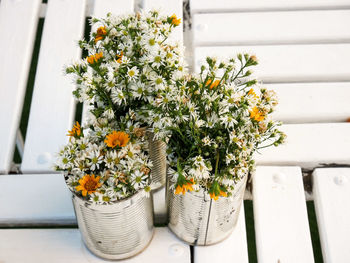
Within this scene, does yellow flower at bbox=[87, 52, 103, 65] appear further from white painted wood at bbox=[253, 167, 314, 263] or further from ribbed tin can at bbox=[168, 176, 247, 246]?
white painted wood at bbox=[253, 167, 314, 263]

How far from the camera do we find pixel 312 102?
1154 millimetres

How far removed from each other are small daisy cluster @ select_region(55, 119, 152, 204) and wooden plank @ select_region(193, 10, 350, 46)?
0.69m

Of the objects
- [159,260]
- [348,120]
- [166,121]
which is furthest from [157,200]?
[348,120]

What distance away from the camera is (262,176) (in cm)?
101

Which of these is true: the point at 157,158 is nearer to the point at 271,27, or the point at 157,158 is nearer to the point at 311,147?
the point at 311,147

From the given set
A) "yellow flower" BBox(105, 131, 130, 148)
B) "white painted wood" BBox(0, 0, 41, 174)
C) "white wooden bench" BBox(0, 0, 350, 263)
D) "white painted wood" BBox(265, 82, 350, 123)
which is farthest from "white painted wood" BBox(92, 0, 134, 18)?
"yellow flower" BBox(105, 131, 130, 148)

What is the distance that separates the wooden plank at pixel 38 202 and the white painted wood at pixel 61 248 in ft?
0.09

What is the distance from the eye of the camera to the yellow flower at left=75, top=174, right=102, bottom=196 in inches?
25.7

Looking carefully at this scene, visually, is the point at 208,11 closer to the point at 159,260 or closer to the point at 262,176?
the point at 262,176

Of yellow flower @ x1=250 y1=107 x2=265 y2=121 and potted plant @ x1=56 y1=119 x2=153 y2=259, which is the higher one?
yellow flower @ x1=250 y1=107 x2=265 y2=121

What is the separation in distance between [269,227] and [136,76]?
0.50 m

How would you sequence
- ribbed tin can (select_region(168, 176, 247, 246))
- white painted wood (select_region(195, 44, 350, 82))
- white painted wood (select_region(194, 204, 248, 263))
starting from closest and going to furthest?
1. ribbed tin can (select_region(168, 176, 247, 246))
2. white painted wood (select_region(194, 204, 248, 263))
3. white painted wood (select_region(195, 44, 350, 82))

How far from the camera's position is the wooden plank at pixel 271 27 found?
1.31 m

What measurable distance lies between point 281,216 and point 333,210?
13cm
